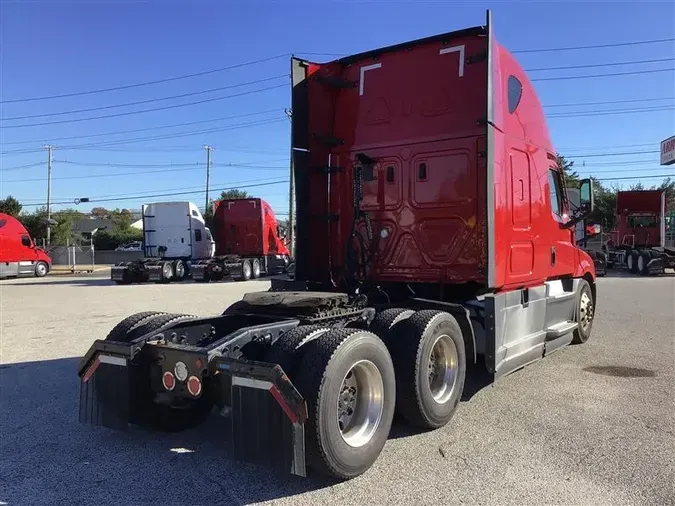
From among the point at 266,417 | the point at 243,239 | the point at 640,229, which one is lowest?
the point at 266,417

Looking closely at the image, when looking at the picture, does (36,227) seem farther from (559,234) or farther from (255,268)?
(559,234)

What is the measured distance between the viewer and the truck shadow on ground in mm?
3684

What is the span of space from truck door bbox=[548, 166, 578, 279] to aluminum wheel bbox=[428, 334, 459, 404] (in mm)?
2675

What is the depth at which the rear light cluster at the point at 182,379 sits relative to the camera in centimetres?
393

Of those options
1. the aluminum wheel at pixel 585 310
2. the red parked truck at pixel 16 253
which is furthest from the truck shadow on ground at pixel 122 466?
the red parked truck at pixel 16 253

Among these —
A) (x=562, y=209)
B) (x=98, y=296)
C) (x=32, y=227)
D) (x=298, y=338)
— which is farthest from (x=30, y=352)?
(x=32, y=227)

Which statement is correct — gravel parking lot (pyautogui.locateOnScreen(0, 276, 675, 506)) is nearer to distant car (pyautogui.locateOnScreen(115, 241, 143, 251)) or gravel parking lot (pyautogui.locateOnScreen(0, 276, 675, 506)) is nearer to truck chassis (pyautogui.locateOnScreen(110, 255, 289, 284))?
truck chassis (pyautogui.locateOnScreen(110, 255, 289, 284))

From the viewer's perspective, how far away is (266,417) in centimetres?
354

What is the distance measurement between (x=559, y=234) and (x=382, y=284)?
107 inches

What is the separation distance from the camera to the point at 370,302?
6.32m

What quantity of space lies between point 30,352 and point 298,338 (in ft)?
21.1

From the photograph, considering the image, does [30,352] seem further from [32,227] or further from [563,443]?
[32,227]

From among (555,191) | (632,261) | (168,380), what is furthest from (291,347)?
(632,261)

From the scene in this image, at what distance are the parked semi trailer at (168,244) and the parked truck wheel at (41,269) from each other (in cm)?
1066
